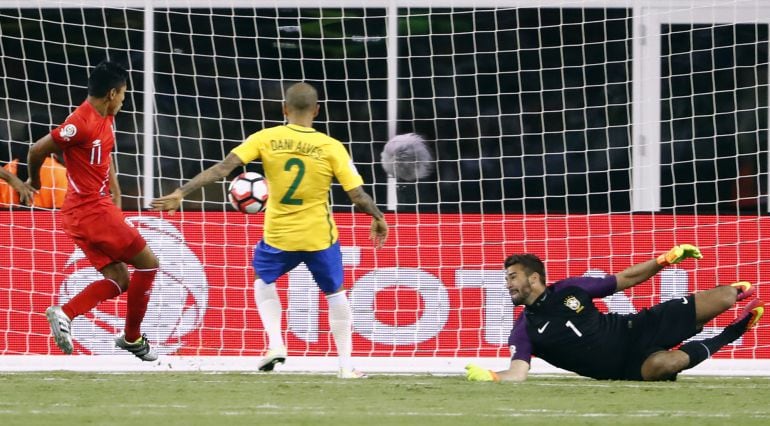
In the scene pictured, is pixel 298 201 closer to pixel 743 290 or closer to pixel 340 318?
pixel 340 318

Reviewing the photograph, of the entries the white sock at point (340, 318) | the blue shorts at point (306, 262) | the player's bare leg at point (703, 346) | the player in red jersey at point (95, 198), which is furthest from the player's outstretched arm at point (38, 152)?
the player's bare leg at point (703, 346)

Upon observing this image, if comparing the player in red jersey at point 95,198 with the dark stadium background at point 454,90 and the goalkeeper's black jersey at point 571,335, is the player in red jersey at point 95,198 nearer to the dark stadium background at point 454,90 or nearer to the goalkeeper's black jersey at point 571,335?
the goalkeeper's black jersey at point 571,335

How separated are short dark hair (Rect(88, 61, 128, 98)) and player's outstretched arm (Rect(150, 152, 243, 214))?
702mm

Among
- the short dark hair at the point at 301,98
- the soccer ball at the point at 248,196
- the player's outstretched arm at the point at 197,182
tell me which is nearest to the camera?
the player's outstretched arm at the point at 197,182

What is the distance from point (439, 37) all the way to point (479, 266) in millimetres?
1813

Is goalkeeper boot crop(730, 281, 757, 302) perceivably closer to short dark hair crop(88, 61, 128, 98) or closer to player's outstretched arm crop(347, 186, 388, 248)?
A: player's outstretched arm crop(347, 186, 388, 248)

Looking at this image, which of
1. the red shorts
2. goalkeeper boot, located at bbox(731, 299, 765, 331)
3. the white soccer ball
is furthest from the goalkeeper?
the white soccer ball

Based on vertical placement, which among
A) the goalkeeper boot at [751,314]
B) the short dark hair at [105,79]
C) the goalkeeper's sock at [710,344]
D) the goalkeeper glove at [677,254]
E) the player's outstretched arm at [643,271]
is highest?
the short dark hair at [105,79]

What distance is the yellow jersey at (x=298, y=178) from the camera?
8531mm

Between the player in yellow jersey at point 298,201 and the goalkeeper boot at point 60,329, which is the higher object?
the player in yellow jersey at point 298,201

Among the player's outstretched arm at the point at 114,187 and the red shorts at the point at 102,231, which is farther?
the player's outstretched arm at the point at 114,187

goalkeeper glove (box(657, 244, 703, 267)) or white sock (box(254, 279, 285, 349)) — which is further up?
goalkeeper glove (box(657, 244, 703, 267))

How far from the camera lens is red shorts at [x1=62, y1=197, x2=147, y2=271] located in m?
8.60

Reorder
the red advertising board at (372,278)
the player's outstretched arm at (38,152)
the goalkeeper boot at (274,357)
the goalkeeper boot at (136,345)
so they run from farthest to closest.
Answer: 1. the red advertising board at (372,278)
2. the goalkeeper boot at (136,345)
3. the goalkeeper boot at (274,357)
4. the player's outstretched arm at (38,152)
